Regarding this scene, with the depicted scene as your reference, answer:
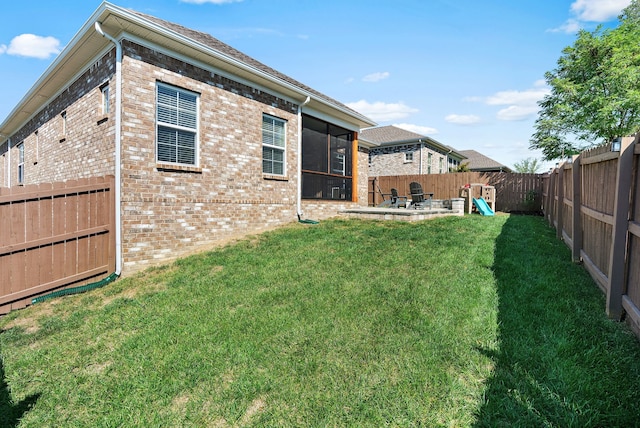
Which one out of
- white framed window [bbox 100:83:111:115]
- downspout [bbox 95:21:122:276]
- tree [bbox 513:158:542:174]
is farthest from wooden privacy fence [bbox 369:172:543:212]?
tree [bbox 513:158:542:174]

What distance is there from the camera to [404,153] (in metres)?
21.3

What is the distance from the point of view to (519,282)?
3906 millimetres

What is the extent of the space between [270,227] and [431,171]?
16.7 metres

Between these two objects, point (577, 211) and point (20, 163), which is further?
point (20, 163)

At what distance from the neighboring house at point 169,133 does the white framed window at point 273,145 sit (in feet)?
0.09

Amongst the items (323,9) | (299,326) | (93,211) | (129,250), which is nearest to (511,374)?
(299,326)

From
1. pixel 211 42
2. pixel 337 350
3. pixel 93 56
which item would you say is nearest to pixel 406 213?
pixel 337 350

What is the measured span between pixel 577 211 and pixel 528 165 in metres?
43.1

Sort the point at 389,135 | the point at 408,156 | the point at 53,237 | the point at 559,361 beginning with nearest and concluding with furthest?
the point at 559,361 < the point at 53,237 < the point at 408,156 < the point at 389,135

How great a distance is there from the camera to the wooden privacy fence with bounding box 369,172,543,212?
14.6 meters

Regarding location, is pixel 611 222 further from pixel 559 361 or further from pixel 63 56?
pixel 63 56

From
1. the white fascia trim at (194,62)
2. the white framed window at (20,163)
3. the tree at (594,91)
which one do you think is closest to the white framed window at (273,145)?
the white fascia trim at (194,62)

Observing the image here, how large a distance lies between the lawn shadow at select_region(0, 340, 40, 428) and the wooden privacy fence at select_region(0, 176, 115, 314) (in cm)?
274

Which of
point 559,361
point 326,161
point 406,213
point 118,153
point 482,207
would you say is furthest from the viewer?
point 482,207
